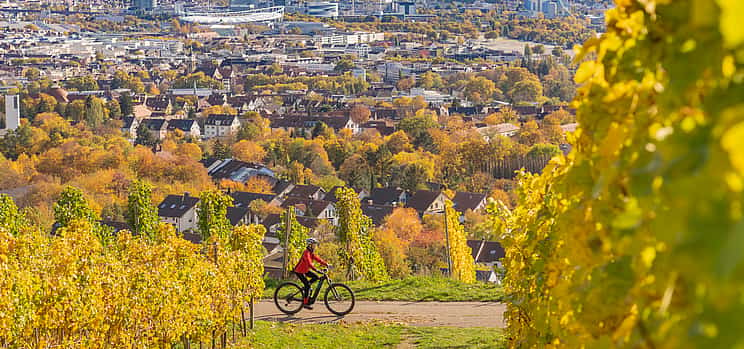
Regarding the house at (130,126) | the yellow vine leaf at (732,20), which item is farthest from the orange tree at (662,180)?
the house at (130,126)

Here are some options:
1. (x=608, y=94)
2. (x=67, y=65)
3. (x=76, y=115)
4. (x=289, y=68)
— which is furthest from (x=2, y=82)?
(x=608, y=94)

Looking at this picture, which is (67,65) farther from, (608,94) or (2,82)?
(608,94)

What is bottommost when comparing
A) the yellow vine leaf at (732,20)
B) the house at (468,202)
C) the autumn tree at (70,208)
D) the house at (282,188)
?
the house at (282,188)

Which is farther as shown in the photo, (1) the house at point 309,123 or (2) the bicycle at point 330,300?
(1) the house at point 309,123

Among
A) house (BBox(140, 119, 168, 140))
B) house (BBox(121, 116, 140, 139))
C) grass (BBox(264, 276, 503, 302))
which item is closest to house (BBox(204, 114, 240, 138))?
house (BBox(140, 119, 168, 140))

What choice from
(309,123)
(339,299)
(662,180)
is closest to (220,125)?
(309,123)

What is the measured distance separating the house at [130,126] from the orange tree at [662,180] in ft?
176

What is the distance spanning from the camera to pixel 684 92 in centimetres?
91

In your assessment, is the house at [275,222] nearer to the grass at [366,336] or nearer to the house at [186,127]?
the grass at [366,336]

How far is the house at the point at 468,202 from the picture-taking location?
108 feet

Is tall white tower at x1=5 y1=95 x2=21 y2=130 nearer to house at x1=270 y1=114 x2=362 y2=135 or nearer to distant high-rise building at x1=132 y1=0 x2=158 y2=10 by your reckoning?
house at x1=270 y1=114 x2=362 y2=135

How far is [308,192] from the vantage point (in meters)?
36.7

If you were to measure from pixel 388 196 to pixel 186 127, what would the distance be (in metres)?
23.9

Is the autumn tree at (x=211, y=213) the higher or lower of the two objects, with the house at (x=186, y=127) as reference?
higher
